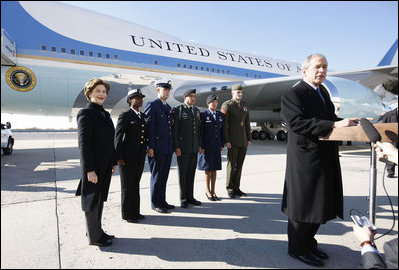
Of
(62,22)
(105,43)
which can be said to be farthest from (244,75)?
(62,22)

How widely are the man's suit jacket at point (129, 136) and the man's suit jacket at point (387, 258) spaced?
2211mm

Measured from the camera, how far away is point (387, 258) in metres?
1.33

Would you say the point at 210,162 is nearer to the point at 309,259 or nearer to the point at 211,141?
the point at 211,141

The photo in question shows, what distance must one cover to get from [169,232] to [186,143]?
4.05 ft

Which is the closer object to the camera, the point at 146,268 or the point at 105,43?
the point at 146,268

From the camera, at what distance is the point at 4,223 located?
1.04 m

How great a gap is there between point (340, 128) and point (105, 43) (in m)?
7.86

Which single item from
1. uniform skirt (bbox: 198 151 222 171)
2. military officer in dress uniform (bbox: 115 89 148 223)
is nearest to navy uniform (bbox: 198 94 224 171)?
uniform skirt (bbox: 198 151 222 171)

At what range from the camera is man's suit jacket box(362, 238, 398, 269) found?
129 cm

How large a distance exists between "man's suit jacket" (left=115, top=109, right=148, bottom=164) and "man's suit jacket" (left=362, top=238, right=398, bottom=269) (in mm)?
2211

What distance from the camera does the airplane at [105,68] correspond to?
251 inches

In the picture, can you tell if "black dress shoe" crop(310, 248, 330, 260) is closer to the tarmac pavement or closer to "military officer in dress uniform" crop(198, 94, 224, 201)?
the tarmac pavement

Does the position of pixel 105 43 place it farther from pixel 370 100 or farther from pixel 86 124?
pixel 370 100

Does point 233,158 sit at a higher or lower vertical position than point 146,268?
higher
